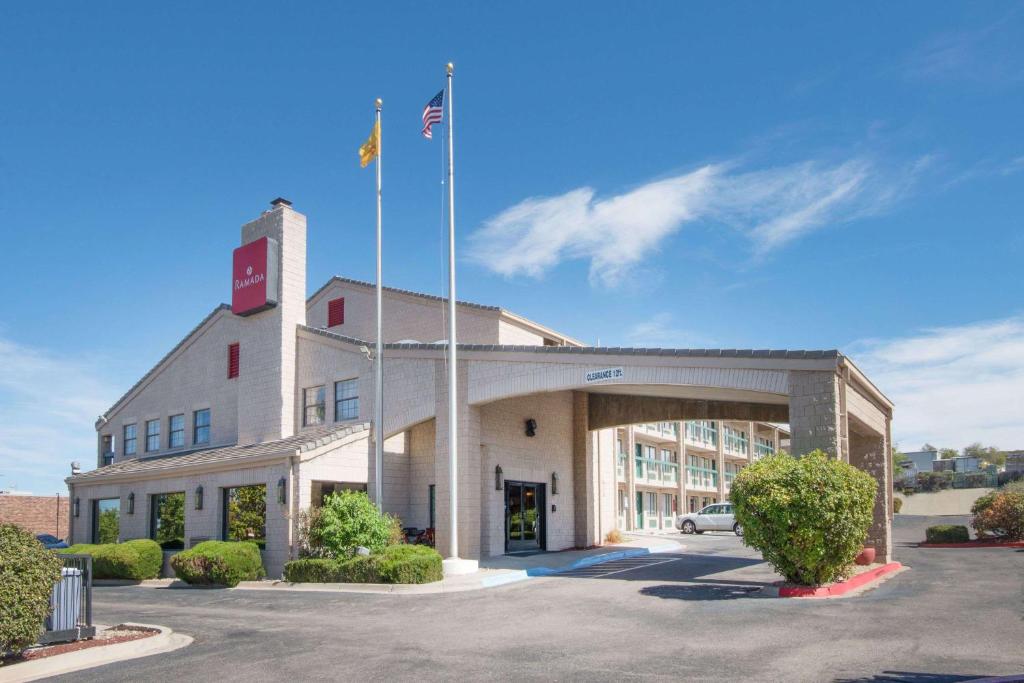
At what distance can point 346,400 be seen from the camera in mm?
27344

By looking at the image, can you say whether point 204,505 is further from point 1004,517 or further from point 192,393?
point 1004,517

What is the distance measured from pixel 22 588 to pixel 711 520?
1418 inches

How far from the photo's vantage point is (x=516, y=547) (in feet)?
89.1

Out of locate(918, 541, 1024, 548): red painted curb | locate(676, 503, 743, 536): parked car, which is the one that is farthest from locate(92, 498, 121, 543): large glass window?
locate(918, 541, 1024, 548): red painted curb

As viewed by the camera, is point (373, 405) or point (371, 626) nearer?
point (371, 626)

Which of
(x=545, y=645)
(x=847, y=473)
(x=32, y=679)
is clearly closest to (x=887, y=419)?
(x=847, y=473)

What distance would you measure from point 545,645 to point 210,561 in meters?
13.3

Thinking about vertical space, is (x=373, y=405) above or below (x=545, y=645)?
above

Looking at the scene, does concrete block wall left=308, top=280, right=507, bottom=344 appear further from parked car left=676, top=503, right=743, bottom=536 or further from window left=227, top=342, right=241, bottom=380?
parked car left=676, top=503, right=743, bottom=536

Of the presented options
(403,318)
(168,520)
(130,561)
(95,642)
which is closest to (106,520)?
(168,520)

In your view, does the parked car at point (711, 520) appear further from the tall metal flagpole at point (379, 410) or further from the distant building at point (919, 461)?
the distant building at point (919, 461)

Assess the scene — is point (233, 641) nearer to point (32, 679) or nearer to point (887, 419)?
point (32, 679)

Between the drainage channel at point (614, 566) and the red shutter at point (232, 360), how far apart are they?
48.8 ft

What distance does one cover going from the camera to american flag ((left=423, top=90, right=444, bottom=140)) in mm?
22609
